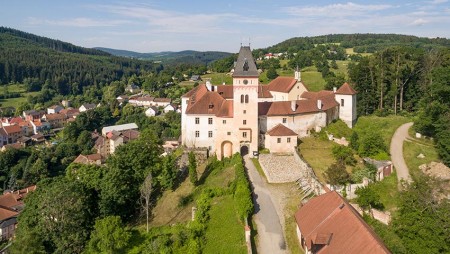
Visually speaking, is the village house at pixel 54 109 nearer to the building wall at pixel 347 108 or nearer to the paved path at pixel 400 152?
the building wall at pixel 347 108

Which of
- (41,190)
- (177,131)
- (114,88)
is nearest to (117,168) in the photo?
(41,190)

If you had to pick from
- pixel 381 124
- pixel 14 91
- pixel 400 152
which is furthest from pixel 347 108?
pixel 14 91

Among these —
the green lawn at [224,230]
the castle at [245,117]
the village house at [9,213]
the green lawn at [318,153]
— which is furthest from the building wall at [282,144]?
the village house at [9,213]

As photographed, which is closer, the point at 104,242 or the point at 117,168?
the point at 104,242

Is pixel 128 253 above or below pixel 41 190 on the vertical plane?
below

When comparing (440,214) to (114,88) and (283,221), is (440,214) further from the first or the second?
(114,88)

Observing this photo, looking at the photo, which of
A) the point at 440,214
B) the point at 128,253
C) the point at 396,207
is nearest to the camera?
the point at 440,214

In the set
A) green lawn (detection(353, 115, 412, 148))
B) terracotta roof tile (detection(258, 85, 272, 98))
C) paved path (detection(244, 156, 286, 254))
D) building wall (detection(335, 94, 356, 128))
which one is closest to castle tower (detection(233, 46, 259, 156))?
paved path (detection(244, 156, 286, 254))

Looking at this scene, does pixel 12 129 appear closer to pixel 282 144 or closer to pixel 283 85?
pixel 283 85
